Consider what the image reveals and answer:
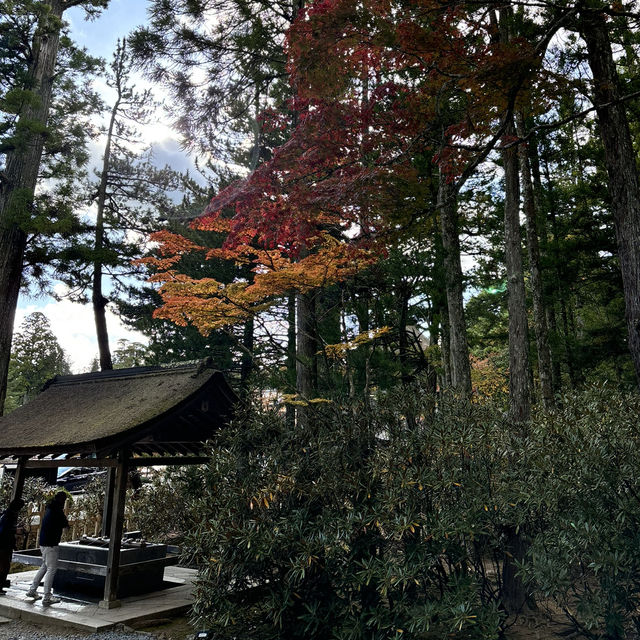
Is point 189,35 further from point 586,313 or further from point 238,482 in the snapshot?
point 586,313

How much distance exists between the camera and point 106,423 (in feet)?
24.4

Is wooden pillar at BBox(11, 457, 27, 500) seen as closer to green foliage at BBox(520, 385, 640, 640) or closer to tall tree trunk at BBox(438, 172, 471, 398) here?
tall tree trunk at BBox(438, 172, 471, 398)

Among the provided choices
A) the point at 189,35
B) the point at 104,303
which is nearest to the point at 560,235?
the point at 189,35

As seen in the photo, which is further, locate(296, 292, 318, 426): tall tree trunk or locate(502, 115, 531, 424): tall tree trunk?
locate(296, 292, 318, 426): tall tree trunk

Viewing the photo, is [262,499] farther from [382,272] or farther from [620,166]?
[382,272]

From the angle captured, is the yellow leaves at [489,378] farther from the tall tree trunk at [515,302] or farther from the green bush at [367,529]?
the green bush at [367,529]

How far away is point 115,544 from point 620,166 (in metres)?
8.36

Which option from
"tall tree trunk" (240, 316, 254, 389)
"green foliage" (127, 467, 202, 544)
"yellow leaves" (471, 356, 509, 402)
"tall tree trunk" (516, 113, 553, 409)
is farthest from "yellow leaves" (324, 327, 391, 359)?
"yellow leaves" (471, 356, 509, 402)

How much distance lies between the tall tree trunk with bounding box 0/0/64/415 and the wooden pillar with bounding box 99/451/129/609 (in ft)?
22.3

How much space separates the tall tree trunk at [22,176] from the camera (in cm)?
1207

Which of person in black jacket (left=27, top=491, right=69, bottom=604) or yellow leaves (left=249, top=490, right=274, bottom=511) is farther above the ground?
yellow leaves (left=249, top=490, right=274, bottom=511)

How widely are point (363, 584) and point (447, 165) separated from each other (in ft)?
19.4

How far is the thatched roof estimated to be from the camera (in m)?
7.13

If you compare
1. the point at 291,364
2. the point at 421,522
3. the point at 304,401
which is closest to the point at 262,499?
the point at 421,522
